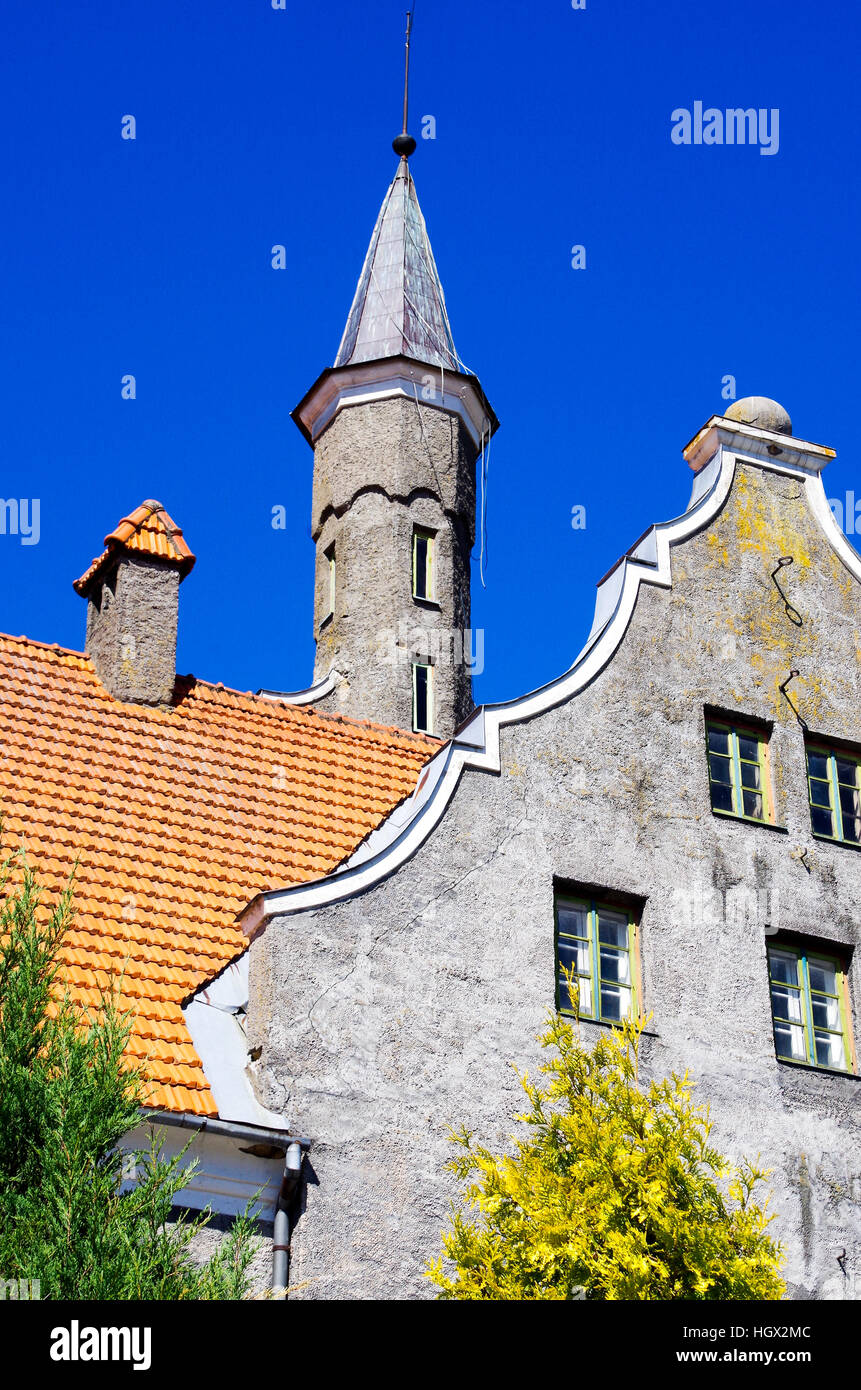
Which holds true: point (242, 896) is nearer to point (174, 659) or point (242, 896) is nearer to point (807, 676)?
point (174, 659)

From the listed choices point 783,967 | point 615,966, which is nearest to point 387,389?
point 783,967

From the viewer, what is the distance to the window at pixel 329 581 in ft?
73.8

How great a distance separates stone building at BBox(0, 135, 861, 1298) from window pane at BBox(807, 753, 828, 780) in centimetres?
3

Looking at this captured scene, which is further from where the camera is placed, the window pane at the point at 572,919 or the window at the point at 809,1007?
the window at the point at 809,1007

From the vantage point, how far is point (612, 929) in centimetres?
1420

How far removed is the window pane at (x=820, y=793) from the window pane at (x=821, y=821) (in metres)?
0.07

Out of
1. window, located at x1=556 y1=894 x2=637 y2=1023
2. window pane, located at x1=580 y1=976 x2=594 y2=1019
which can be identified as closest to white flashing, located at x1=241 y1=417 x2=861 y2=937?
window, located at x1=556 y1=894 x2=637 y2=1023

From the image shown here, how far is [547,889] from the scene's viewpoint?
13836 millimetres

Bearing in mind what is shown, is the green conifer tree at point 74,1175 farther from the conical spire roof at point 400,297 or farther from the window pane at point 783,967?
the conical spire roof at point 400,297

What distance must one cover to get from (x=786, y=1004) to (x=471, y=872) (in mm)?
2820

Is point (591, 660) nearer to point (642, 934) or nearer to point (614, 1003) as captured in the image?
point (642, 934)

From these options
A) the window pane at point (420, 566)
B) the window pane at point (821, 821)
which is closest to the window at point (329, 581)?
the window pane at point (420, 566)
